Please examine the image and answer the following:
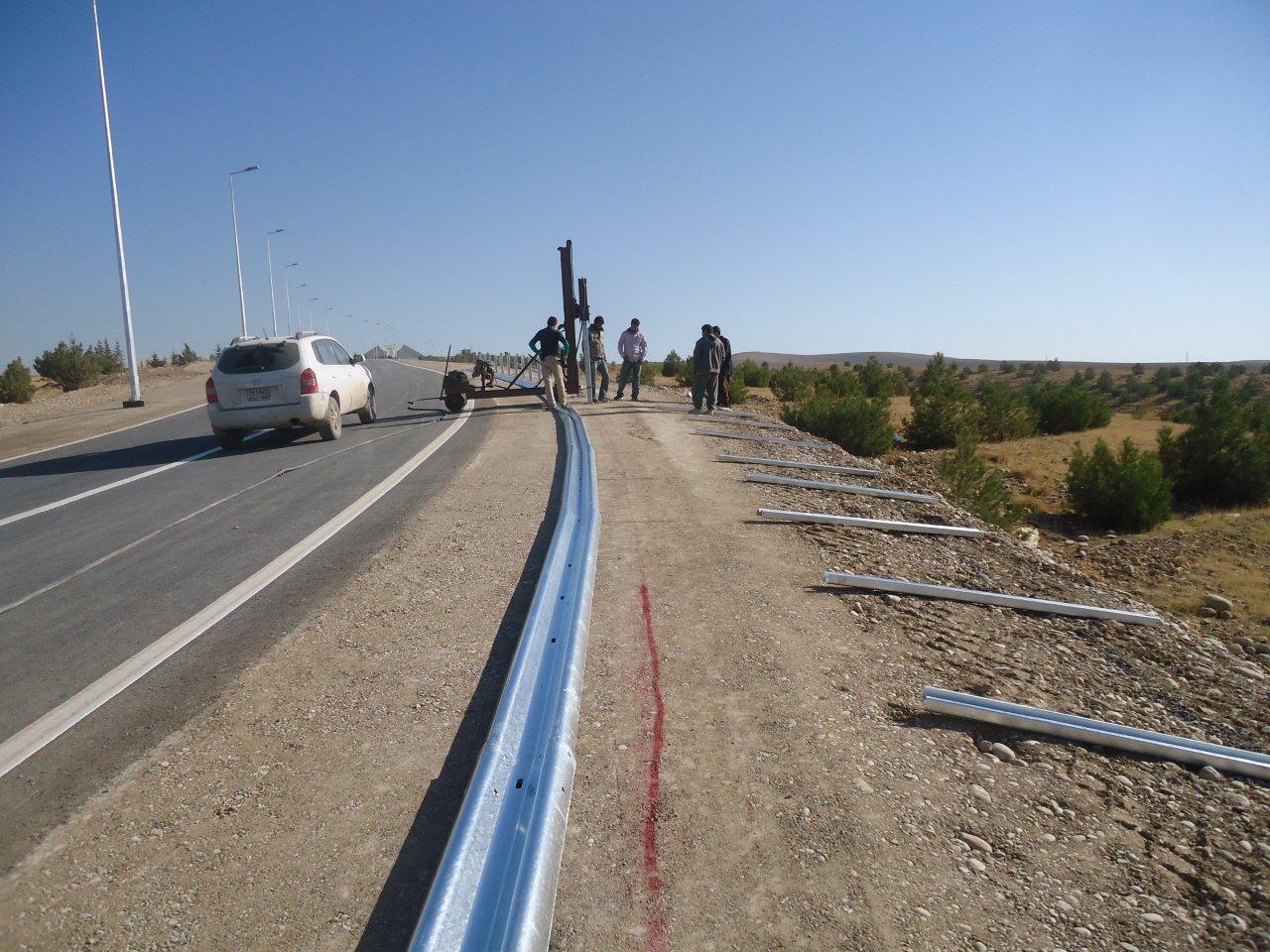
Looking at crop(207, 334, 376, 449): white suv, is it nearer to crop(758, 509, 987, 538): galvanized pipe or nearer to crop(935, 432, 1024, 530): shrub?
crop(758, 509, 987, 538): galvanized pipe

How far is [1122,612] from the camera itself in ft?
17.2

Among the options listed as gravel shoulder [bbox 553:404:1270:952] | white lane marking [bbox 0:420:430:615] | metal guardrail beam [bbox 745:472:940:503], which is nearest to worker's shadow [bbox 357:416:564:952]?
gravel shoulder [bbox 553:404:1270:952]

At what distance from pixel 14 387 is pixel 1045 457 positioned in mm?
38486

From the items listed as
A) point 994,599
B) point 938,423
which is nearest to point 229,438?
point 994,599

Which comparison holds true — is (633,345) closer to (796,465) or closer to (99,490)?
(796,465)

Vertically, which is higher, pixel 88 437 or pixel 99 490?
pixel 88 437

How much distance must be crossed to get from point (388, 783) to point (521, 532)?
3778mm

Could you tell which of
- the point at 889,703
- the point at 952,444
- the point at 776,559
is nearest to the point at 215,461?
the point at 776,559

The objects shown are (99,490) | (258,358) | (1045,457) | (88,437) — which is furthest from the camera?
(1045,457)

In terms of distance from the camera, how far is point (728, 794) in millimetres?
2971

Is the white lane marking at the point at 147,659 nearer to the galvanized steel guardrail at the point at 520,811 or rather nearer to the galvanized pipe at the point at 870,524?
the galvanized steel guardrail at the point at 520,811

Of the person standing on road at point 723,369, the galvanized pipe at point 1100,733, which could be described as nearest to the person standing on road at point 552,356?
the person standing on road at point 723,369

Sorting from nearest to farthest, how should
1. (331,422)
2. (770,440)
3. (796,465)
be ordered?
(796,465) → (770,440) → (331,422)

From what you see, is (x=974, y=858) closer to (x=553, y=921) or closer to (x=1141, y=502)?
(x=553, y=921)
